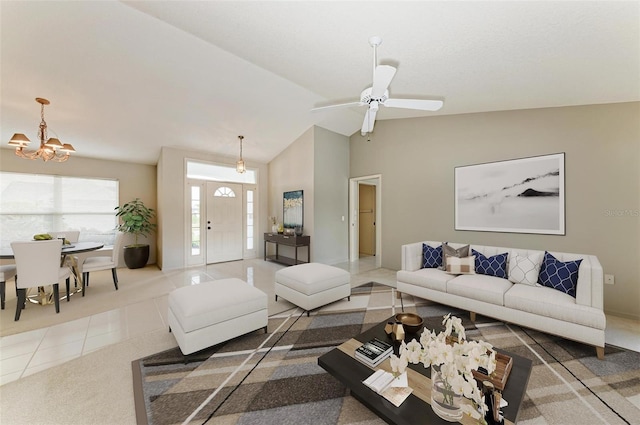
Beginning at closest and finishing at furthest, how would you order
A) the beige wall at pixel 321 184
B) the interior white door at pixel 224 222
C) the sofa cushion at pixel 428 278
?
the sofa cushion at pixel 428 278, the beige wall at pixel 321 184, the interior white door at pixel 224 222

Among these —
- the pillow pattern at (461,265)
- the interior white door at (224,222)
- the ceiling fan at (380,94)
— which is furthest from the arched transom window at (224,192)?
the pillow pattern at (461,265)

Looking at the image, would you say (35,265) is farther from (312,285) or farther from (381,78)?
(381,78)

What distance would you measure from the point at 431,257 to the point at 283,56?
3340mm

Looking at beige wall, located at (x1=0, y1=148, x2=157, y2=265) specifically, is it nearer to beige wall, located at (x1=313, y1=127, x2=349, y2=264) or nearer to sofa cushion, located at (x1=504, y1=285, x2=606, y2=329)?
beige wall, located at (x1=313, y1=127, x2=349, y2=264)

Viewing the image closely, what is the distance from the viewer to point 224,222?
5992 mm

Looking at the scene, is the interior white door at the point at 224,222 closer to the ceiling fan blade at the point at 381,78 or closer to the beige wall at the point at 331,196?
the beige wall at the point at 331,196

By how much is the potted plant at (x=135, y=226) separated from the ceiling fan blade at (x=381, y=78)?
18.2 feet

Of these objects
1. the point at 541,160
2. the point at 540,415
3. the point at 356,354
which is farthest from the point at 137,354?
the point at 541,160

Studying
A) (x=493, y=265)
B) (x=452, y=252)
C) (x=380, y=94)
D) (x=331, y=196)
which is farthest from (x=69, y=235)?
(x=493, y=265)

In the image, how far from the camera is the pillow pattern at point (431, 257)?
3529 millimetres

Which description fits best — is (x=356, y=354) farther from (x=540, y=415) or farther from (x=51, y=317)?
(x=51, y=317)

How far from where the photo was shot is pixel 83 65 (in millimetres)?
2842

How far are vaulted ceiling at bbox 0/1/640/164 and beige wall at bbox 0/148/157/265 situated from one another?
0.85 m

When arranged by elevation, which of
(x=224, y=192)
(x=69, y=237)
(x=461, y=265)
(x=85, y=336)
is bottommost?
(x=85, y=336)
